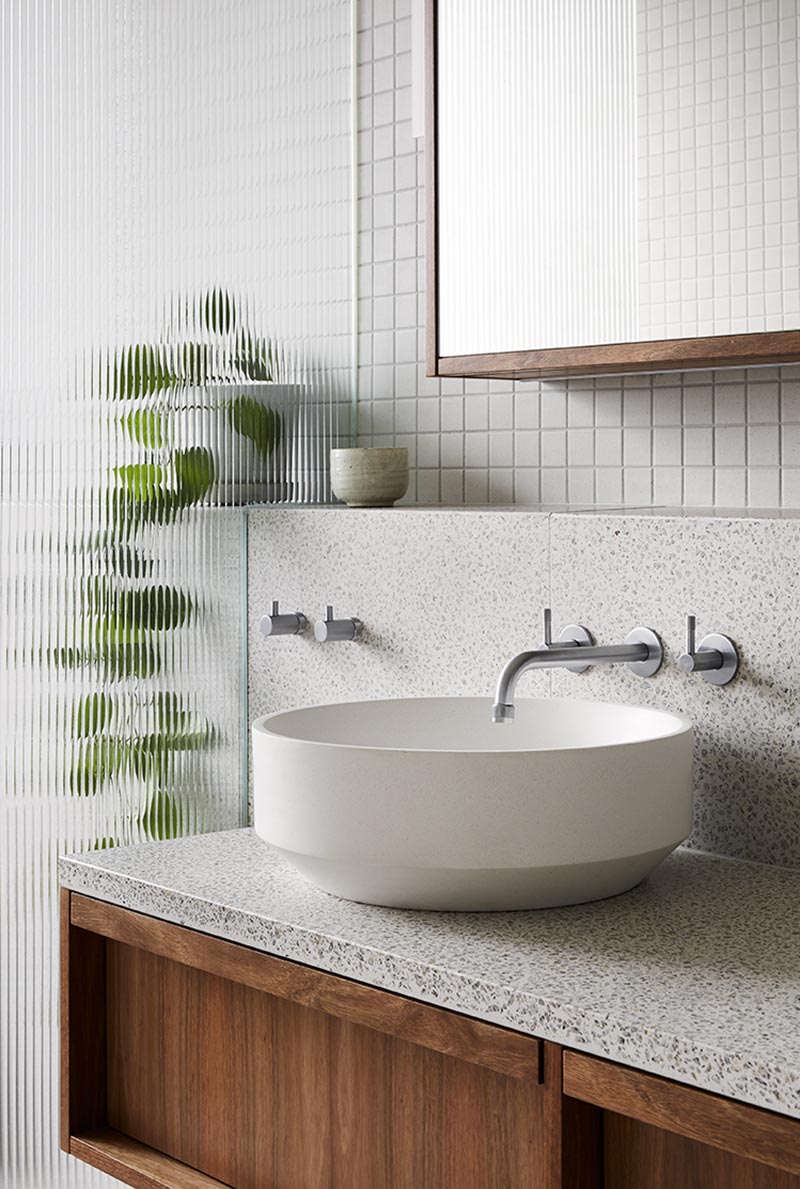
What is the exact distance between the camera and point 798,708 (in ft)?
4.79

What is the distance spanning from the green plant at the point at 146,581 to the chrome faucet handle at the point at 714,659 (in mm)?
808

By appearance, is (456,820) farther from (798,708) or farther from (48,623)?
(48,623)

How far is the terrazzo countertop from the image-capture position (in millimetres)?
1031

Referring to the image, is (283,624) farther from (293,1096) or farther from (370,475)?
(293,1096)

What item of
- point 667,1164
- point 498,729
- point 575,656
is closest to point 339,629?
point 498,729

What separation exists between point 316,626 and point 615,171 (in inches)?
28.1

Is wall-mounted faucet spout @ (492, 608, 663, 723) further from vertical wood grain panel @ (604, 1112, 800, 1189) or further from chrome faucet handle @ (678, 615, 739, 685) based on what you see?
vertical wood grain panel @ (604, 1112, 800, 1189)

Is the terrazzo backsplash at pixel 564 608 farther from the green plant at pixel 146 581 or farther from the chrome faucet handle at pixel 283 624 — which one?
the green plant at pixel 146 581

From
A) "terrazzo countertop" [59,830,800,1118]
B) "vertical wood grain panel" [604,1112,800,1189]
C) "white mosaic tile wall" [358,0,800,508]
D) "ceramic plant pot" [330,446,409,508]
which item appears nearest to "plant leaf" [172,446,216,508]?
"ceramic plant pot" [330,446,409,508]

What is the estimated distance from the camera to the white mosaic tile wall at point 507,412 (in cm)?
171

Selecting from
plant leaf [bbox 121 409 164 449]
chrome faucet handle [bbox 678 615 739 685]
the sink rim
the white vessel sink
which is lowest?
the white vessel sink

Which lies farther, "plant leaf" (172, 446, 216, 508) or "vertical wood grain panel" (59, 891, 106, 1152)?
"plant leaf" (172, 446, 216, 508)

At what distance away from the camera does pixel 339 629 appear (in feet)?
6.35

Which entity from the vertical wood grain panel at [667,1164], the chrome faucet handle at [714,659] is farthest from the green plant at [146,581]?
the vertical wood grain panel at [667,1164]
